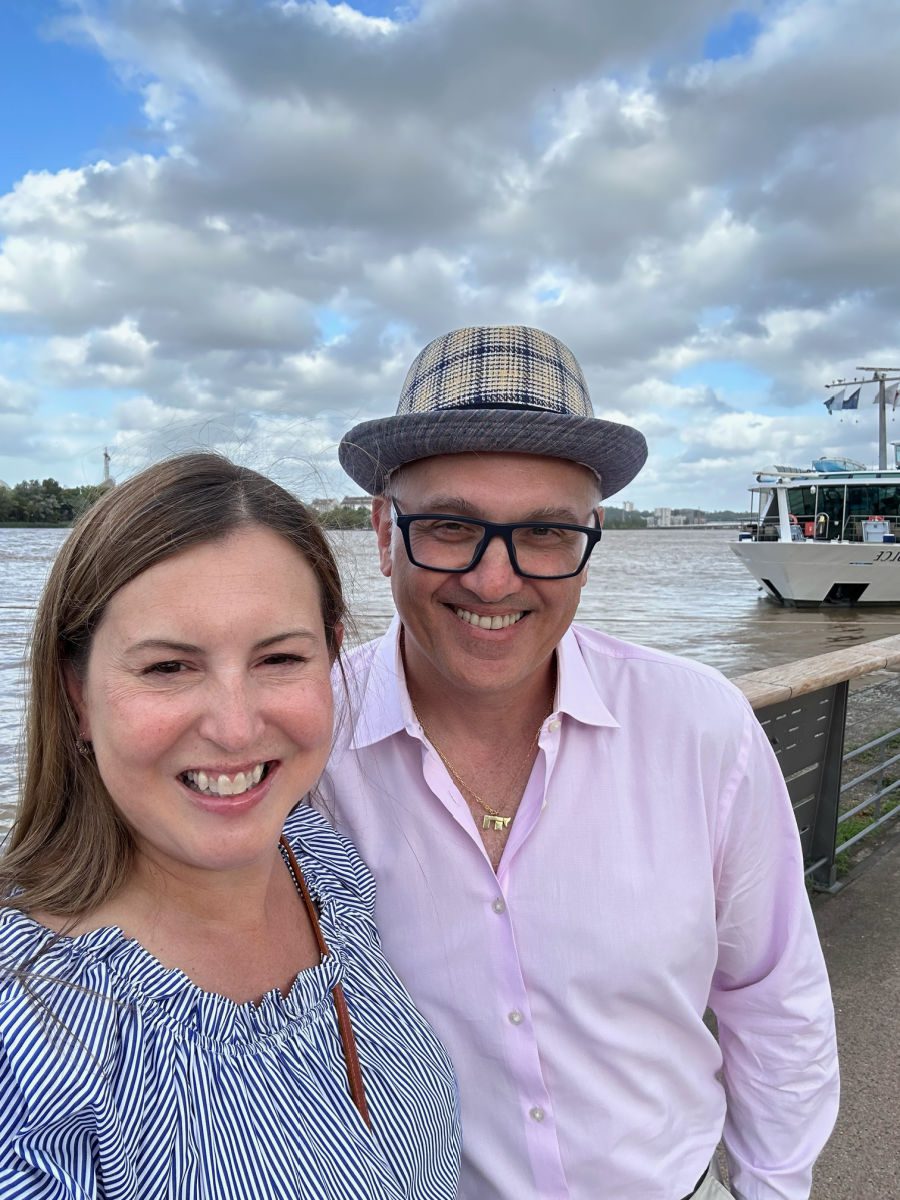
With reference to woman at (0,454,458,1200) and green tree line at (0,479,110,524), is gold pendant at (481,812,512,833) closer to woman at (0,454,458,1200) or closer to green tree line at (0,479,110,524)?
woman at (0,454,458,1200)

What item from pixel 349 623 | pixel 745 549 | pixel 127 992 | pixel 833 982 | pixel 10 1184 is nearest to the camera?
pixel 10 1184

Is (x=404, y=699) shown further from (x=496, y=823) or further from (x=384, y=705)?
(x=496, y=823)

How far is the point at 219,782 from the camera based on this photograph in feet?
3.95

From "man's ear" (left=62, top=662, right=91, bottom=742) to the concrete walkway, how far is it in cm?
229

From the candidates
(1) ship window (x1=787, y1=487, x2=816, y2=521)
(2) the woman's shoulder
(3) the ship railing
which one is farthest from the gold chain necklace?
(1) ship window (x1=787, y1=487, x2=816, y2=521)

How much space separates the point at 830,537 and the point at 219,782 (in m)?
28.8

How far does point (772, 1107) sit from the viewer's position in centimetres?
178

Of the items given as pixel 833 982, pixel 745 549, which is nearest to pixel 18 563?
pixel 745 549

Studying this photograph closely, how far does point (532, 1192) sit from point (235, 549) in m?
1.25

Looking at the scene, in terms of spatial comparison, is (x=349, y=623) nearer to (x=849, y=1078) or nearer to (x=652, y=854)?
(x=652, y=854)

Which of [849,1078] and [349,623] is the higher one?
[349,623]

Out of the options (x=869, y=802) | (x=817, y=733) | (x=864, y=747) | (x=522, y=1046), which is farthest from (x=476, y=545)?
(x=869, y=802)

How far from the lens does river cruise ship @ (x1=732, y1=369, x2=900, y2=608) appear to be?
26.1 m

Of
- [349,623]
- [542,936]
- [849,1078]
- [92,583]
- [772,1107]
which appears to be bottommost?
[849,1078]
